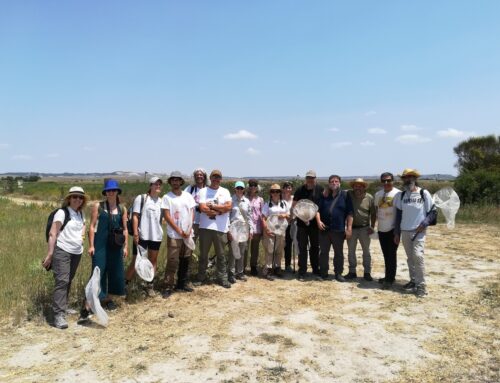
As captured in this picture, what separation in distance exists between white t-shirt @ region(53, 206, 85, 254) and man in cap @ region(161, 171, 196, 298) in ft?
4.04

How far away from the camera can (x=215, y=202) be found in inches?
252

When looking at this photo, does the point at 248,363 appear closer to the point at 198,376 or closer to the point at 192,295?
the point at 198,376

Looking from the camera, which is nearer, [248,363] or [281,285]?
[248,363]

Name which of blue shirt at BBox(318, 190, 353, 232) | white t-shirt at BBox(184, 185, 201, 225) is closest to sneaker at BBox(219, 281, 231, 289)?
white t-shirt at BBox(184, 185, 201, 225)

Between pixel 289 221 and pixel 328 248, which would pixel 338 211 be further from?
pixel 289 221

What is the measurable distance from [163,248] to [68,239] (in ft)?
10.3

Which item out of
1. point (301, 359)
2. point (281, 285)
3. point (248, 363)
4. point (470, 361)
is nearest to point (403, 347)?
point (470, 361)

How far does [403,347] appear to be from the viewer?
434 cm

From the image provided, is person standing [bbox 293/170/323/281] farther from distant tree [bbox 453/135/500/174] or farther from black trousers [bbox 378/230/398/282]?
distant tree [bbox 453/135/500/174]

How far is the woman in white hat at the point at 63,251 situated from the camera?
488cm

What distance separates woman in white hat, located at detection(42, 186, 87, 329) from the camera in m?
4.88

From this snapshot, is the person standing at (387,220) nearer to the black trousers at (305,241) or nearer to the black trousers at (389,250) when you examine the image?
the black trousers at (389,250)

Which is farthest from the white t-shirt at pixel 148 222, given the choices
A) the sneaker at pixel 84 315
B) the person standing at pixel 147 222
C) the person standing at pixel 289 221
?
the person standing at pixel 289 221

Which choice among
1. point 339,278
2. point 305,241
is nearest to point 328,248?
point 305,241
